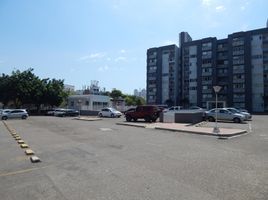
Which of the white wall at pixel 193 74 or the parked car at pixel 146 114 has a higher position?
the white wall at pixel 193 74

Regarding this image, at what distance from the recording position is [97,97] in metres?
66.9

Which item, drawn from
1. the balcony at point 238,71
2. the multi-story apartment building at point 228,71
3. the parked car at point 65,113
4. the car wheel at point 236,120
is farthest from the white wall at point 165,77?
the car wheel at point 236,120

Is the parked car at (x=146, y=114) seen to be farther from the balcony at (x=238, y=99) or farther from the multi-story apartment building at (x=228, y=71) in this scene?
the balcony at (x=238, y=99)

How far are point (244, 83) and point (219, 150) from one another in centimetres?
6910

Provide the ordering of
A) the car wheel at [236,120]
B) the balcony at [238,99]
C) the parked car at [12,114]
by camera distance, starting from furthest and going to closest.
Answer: the balcony at [238,99], the parked car at [12,114], the car wheel at [236,120]

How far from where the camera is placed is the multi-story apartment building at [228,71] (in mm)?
73125

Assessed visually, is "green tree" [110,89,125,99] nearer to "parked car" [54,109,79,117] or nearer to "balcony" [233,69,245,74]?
"balcony" [233,69,245,74]

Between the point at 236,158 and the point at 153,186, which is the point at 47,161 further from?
the point at 236,158

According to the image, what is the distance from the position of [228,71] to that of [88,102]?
41353mm

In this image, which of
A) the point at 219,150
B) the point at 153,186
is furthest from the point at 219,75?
the point at 153,186

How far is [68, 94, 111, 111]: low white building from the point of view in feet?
209

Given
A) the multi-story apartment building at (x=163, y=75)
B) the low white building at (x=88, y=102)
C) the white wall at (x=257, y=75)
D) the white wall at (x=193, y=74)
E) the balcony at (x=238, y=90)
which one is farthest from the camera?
the multi-story apartment building at (x=163, y=75)

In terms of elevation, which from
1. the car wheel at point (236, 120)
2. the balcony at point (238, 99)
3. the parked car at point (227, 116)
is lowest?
the car wheel at point (236, 120)

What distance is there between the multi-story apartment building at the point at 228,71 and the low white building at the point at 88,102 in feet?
94.9
